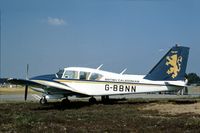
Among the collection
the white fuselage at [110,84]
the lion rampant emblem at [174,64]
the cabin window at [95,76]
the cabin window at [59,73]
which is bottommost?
the white fuselage at [110,84]

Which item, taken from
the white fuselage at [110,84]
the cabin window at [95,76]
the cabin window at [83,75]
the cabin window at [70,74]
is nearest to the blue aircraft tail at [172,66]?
the white fuselage at [110,84]

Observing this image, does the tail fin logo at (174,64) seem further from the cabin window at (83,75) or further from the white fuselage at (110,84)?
the cabin window at (83,75)

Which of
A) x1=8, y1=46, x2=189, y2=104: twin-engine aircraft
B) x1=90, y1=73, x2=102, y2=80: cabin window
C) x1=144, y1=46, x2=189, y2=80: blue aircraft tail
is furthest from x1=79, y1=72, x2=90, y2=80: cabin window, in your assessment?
x1=144, y1=46, x2=189, y2=80: blue aircraft tail

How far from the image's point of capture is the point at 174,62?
72.4ft

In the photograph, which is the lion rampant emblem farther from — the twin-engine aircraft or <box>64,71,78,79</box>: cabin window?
<box>64,71,78,79</box>: cabin window

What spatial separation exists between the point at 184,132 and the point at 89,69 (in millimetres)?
12944

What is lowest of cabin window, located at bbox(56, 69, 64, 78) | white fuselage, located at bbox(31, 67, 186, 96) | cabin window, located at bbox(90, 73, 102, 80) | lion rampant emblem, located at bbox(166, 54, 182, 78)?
white fuselage, located at bbox(31, 67, 186, 96)

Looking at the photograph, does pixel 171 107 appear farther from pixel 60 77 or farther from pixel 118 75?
pixel 60 77

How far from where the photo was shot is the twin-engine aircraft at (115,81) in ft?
71.2

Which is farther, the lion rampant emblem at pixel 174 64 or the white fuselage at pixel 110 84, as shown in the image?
the lion rampant emblem at pixel 174 64

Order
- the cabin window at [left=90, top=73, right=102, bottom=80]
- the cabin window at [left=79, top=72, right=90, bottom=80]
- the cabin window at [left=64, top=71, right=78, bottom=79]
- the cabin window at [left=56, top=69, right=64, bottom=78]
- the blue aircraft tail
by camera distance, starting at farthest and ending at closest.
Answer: the cabin window at [left=56, top=69, right=64, bottom=78], the cabin window at [left=64, top=71, right=78, bottom=79], the cabin window at [left=79, top=72, right=90, bottom=80], the cabin window at [left=90, top=73, right=102, bottom=80], the blue aircraft tail

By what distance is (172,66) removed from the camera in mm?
22031

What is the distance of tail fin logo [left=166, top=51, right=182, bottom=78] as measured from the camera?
21.9 metres

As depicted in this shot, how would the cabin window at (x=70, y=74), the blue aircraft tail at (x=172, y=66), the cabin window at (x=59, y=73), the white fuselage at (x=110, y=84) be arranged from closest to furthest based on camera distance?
the white fuselage at (x=110, y=84) < the blue aircraft tail at (x=172, y=66) < the cabin window at (x=70, y=74) < the cabin window at (x=59, y=73)
